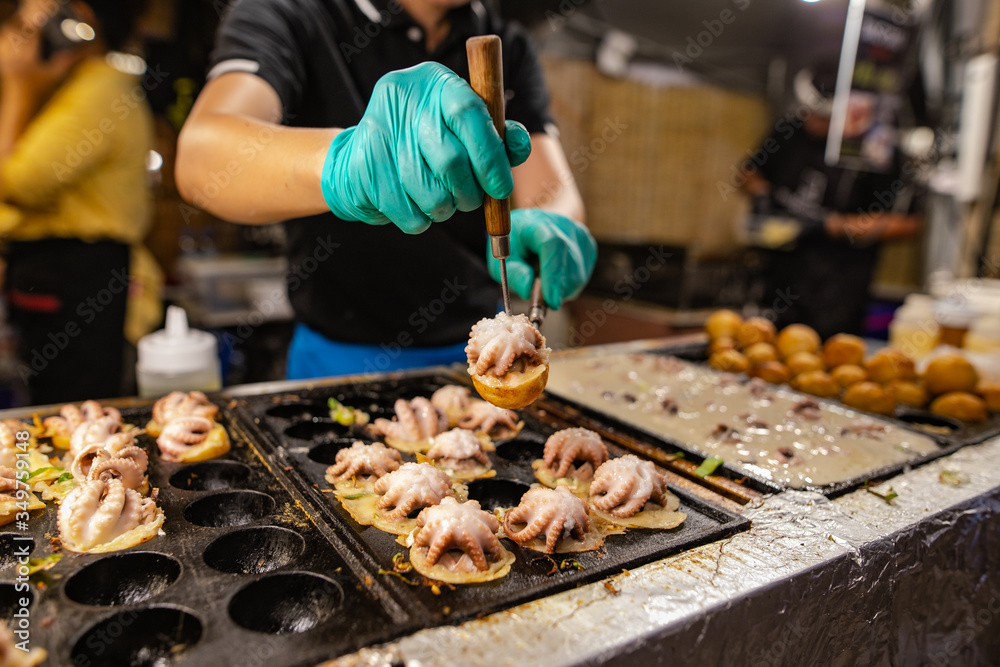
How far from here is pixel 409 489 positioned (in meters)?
1.68

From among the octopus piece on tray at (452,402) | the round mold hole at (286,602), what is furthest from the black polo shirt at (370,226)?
the round mold hole at (286,602)

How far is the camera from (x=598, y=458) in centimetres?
202

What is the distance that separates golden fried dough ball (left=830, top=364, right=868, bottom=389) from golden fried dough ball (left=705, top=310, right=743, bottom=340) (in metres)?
0.66

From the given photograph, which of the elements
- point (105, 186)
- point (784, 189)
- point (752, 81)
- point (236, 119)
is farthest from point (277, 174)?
point (752, 81)

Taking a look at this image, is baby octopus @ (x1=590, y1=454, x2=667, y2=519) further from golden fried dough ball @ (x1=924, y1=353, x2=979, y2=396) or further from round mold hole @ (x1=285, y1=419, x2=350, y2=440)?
golden fried dough ball @ (x1=924, y1=353, x2=979, y2=396)

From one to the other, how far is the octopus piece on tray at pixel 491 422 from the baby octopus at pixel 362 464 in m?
0.44

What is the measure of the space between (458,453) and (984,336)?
3315 millimetres

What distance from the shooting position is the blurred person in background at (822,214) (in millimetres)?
6438

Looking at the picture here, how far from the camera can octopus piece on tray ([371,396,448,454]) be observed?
88.2 inches

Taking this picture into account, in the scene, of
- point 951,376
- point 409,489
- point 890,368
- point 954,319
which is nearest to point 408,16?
point 409,489

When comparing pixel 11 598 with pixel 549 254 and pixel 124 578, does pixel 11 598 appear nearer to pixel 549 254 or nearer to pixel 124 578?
pixel 124 578

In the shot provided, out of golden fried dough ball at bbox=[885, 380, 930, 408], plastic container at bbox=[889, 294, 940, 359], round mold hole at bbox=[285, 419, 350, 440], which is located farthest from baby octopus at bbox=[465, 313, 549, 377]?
plastic container at bbox=[889, 294, 940, 359]

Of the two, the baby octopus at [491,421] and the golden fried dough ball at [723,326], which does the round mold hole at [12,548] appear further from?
the golden fried dough ball at [723,326]
